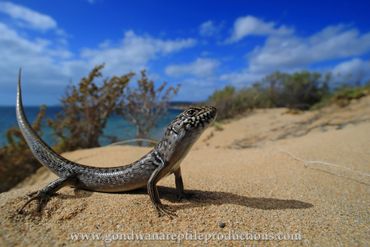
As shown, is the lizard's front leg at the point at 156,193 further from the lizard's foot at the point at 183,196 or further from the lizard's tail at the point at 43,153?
the lizard's tail at the point at 43,153

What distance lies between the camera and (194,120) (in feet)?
7.98

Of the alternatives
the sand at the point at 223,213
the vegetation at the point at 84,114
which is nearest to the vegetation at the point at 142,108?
the vegetation at the point at 84,114

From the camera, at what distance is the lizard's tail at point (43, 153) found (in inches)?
115

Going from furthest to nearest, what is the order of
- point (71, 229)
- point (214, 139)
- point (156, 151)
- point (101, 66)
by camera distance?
point (214, 139), point (101, 66), point (156, 151), point (71, 229)

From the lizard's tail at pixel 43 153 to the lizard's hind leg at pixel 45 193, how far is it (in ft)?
0.34

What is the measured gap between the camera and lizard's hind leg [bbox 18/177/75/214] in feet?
7.97

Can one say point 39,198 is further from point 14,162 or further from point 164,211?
point 14,162

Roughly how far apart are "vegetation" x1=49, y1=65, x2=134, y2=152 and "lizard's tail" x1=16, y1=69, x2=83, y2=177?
5.72 m

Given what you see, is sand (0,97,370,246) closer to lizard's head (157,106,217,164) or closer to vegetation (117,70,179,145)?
lizard's head (157,106,217,164)

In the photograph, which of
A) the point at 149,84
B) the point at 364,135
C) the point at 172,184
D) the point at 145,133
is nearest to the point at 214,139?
the point at 145,133

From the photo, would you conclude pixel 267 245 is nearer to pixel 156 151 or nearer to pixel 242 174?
pixel 156 151

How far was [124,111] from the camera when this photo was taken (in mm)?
9742

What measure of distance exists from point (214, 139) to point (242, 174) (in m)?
6.12

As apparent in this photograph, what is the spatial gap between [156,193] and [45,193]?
50.2 inches
